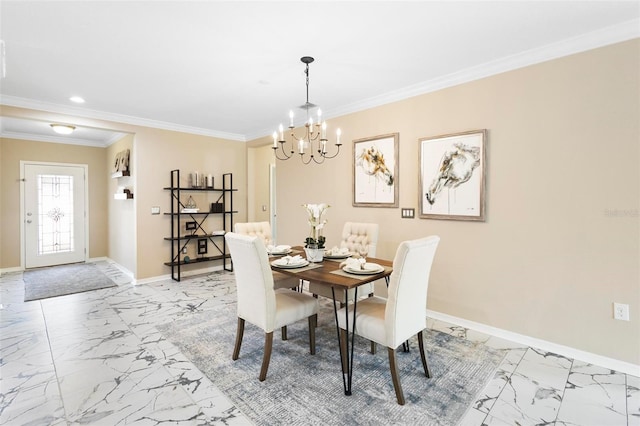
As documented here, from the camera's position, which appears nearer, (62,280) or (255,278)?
(255,278)

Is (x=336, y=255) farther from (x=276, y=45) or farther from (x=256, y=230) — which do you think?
(x=276, y=45)

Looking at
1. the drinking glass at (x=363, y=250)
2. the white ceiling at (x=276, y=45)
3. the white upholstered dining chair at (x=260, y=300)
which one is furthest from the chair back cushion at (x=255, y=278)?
the white ceiling at (x=276, y=45)

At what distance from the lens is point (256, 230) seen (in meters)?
3.77

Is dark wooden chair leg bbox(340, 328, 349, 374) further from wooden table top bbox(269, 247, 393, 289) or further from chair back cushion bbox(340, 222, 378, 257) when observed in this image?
chair back cushion bbox(340, 222, 378, 257)

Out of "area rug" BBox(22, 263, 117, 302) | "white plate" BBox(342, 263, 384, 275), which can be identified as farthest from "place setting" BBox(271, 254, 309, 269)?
"area rug" BBox(22, 263, 117, 302)

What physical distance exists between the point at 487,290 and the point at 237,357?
2378 mm

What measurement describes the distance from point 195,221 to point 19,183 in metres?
3.39

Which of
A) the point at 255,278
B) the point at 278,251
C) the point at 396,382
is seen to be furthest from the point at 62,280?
the point at 396,382

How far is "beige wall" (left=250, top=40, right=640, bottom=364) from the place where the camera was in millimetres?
2357

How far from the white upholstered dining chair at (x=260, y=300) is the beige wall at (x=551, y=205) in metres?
1.70

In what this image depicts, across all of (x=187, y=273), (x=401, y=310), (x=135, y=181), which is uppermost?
(x=135, y=181)

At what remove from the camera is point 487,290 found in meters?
3.05

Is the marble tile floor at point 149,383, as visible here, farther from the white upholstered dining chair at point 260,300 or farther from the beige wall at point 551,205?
the white upholstered dining chair at point 260,300

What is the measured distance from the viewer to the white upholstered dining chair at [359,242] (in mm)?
3225
